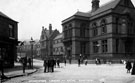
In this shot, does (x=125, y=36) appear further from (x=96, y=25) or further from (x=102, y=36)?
(x=96, y=25)

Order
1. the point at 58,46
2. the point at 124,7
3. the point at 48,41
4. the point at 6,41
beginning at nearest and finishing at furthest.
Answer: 1. the point at 6,41
2. the point at 124,7
3. the point at 58,46
4. the point at 48,41

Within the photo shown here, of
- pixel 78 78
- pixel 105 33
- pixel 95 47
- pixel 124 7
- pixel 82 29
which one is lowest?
pixel 78 78

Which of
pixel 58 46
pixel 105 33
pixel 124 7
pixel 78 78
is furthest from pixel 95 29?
pixel 78 78

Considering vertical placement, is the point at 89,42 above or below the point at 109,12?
below

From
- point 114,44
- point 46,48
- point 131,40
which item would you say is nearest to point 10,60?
point 114,44

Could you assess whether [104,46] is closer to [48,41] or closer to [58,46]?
[58,46]

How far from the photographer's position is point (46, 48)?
3388 inches

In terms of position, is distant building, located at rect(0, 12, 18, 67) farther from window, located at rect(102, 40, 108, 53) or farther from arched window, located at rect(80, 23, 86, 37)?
arched window, located at rect(80, 23, 86, 37)

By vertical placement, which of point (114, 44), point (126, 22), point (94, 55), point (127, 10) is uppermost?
point (127, 10)

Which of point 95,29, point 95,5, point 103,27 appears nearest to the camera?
point 103,27

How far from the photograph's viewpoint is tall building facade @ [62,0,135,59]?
4222 centimetres

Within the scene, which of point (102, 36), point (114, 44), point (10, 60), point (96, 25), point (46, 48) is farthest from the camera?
point (46, 48)

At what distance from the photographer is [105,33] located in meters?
44.0

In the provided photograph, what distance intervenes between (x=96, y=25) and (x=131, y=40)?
10510 millimetres
